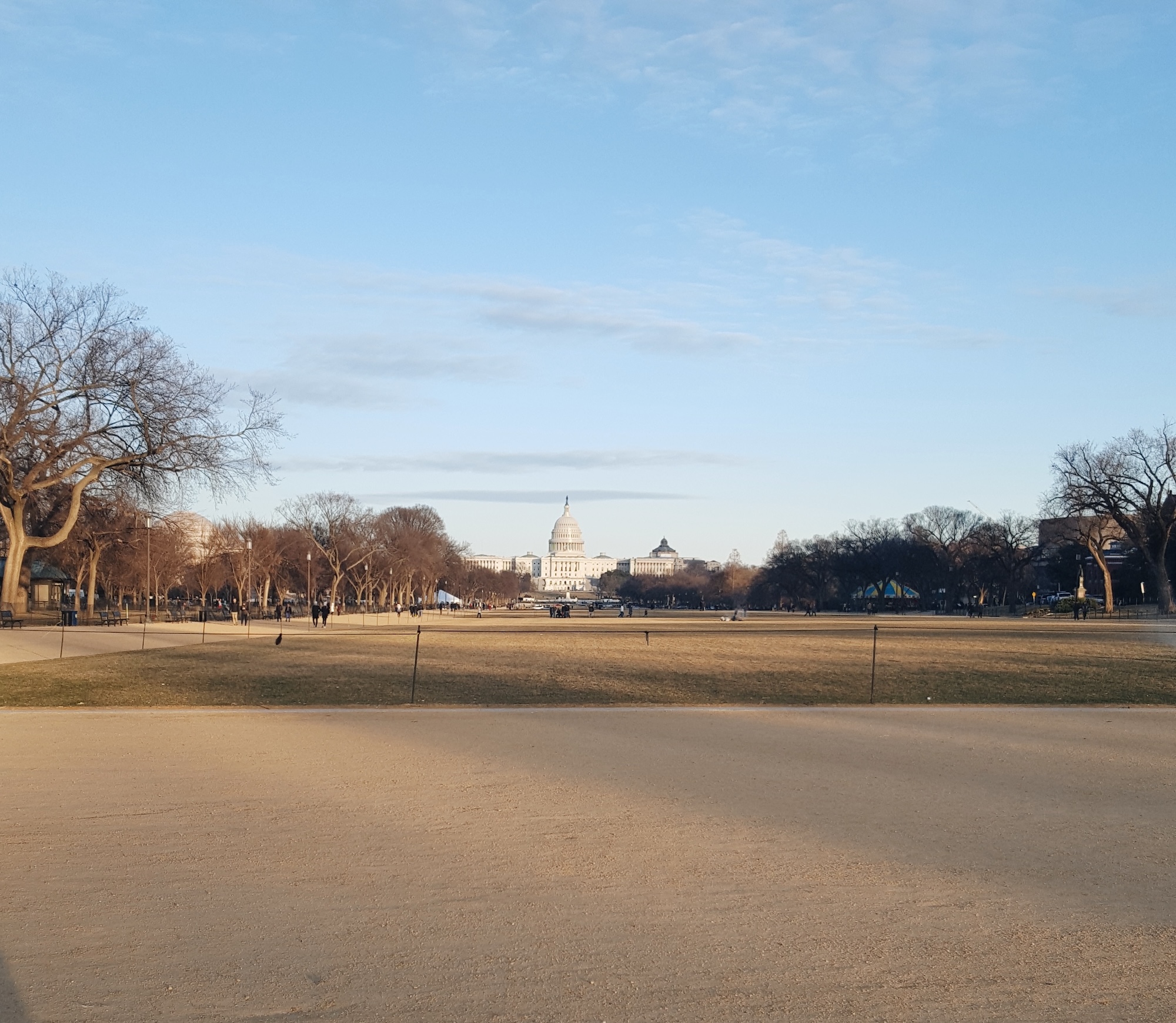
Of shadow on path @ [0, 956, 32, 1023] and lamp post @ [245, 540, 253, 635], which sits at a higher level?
lamp post @ [245, 540, 253, 635]

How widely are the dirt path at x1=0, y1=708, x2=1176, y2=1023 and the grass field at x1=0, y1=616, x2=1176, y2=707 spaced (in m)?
8.63

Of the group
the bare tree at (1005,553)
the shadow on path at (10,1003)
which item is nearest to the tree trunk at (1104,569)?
the bare tree at (1005,553)

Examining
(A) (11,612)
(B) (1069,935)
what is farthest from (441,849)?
(A) (11,612)

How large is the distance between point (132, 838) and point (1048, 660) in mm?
Answer: 31694

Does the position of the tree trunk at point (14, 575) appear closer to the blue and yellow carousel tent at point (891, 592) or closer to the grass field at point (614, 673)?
the grass field at point (614, 673)

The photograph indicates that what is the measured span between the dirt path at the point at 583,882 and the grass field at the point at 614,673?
863 cm

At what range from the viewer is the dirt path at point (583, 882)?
6859 mm

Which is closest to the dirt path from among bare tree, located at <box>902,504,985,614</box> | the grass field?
the grass field

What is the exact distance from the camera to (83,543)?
70.0 metres

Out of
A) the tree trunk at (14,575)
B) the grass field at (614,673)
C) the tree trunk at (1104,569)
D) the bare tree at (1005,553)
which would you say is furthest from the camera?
the bare tree at (1005,553)

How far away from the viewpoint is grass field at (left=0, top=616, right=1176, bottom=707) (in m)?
26.0

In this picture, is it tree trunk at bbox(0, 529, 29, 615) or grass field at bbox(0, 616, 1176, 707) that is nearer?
grass field at bbox(0, 616, 1176, 707)

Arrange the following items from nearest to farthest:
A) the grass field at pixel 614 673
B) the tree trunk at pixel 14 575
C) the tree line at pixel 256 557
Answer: the grass field at pixel 614 673 < the tree trunk at pixel 14 575 < the tree line at pixel 256 557

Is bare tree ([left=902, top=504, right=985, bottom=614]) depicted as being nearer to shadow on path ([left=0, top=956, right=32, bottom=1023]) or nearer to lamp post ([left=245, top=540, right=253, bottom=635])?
lamp post ([left=245, top=540, right=253, bottom=635])
